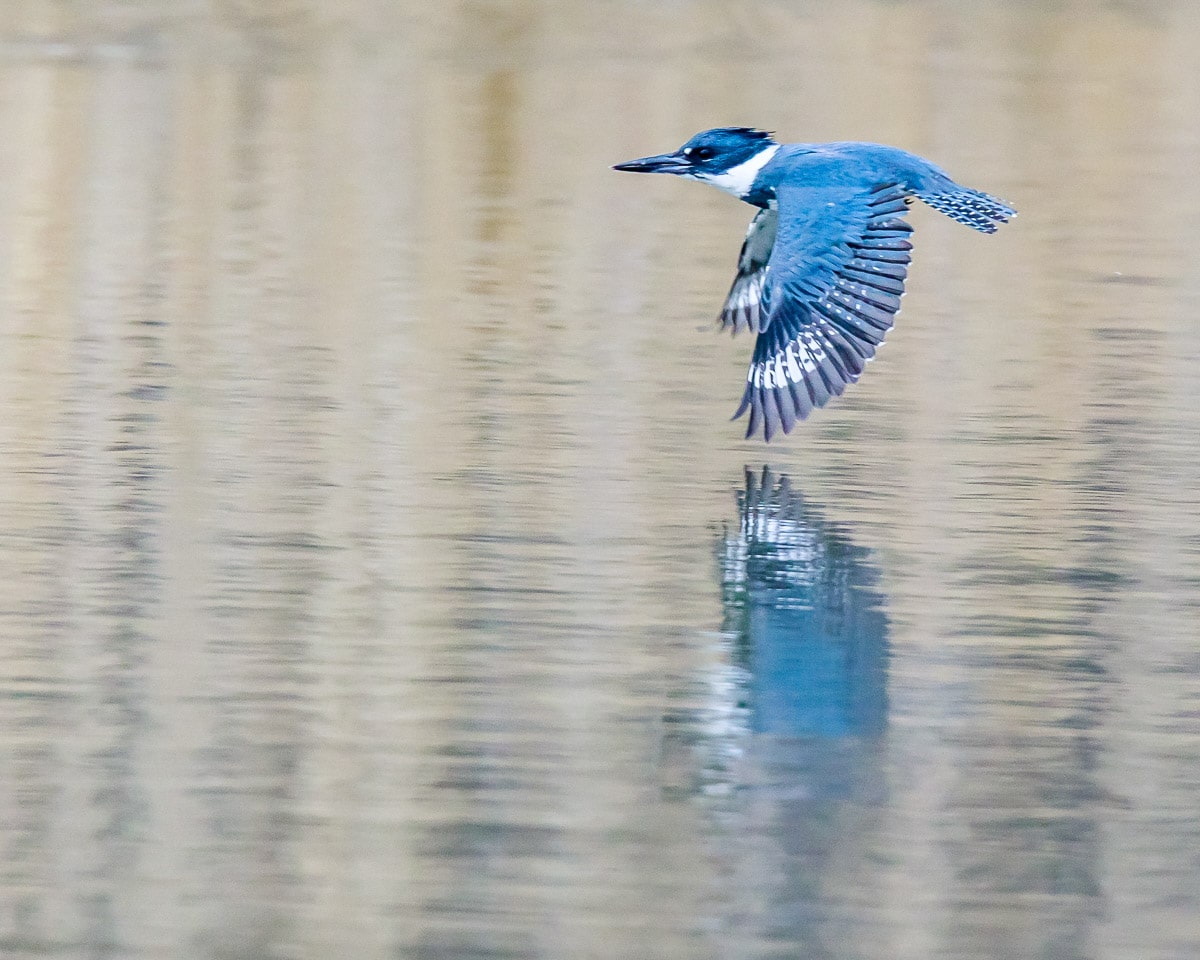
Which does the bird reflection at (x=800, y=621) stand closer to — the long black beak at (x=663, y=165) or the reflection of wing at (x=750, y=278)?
the reflection of wing at (x=750, y=278)

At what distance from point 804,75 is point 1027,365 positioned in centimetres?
1073

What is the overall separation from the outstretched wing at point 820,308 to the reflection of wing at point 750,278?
0.71 m

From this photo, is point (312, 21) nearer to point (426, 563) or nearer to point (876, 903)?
point (426, 563)

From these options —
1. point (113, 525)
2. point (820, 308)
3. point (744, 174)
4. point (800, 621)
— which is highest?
point (744, 174)

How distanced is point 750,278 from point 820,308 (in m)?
1.05

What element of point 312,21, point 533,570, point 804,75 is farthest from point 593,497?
point 312,21

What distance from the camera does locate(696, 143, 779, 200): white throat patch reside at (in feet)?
27.3

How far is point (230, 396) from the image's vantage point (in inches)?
342

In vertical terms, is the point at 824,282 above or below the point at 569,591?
above

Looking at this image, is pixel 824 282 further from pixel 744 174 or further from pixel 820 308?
pixel 744 174

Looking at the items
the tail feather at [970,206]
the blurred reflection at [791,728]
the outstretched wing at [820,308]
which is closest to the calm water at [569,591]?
the blurred reflection at [791,728]

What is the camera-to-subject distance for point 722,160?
8.54 m

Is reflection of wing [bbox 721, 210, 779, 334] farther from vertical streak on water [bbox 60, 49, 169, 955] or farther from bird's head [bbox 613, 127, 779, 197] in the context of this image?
vertical streak on water [bbox 60, 49, 169, 955]

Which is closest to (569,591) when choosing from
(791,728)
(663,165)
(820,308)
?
(791,728)
